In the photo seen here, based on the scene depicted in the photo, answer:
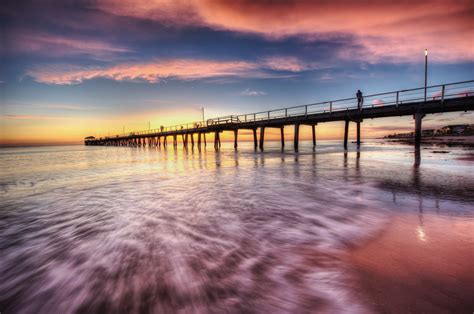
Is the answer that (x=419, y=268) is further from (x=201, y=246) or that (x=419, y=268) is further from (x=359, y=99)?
(x=359, y=99)

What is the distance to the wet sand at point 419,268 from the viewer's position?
6.68 ft

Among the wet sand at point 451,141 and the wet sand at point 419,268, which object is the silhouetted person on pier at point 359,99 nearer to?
the wet sand at point 451,141

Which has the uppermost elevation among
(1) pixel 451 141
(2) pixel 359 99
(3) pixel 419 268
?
(2) pixel 359 99

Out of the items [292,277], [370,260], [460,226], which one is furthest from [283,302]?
[460,226]

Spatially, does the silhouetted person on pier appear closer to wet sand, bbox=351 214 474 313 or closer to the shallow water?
the shallow water

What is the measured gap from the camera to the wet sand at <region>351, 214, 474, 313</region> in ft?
6.68

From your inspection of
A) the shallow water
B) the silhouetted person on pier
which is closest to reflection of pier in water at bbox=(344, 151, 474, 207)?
the shallow water

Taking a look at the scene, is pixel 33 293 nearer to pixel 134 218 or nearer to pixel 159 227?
pixel 159 227

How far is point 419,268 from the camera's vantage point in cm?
260

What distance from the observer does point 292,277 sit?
2.65 metres

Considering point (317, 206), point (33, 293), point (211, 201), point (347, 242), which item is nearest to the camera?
point (33, 293)

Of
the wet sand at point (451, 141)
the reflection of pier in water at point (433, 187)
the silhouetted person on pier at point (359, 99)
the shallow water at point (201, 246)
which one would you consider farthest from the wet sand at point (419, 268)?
the wet sand at point (451, 141)

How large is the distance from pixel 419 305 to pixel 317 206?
3.70 m

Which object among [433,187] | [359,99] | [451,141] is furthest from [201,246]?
[451,141]
